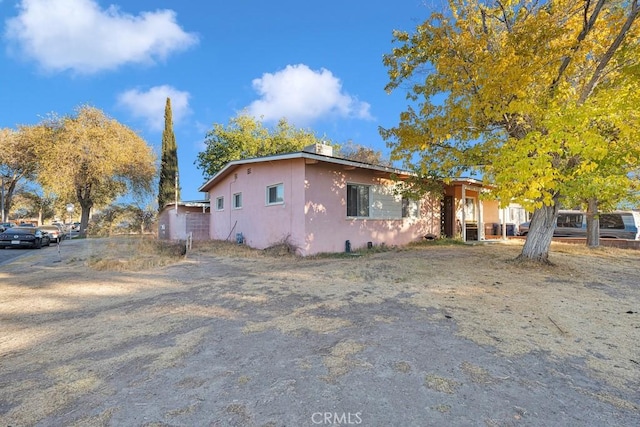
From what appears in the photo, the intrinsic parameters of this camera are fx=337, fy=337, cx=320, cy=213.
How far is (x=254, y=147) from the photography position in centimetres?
2759

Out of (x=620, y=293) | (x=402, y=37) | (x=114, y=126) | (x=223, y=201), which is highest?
(x=114, y=126)

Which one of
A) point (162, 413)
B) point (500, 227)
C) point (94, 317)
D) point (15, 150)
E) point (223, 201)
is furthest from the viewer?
point (15, 150)

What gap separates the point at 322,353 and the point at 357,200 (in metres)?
9.66

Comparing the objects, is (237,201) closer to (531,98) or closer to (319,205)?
(319,205)

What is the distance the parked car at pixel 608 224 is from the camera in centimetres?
1396

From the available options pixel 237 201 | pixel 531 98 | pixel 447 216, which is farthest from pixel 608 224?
pixel 237 201

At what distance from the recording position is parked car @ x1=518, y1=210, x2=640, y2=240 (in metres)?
14.0

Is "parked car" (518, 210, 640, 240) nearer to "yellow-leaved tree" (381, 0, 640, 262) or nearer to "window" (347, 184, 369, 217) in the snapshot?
"window" (347, 184, 369, 217)

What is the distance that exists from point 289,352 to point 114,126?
27289 millimetres

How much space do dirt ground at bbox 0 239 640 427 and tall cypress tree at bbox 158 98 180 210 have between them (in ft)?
76.0

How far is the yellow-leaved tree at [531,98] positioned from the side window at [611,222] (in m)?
8.47

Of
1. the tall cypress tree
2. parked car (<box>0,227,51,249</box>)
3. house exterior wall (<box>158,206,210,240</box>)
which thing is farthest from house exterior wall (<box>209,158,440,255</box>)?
the tall cypress tree

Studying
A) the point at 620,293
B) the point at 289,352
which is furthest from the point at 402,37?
the point at 289,352

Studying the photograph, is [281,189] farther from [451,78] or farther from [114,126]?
[114,126]
